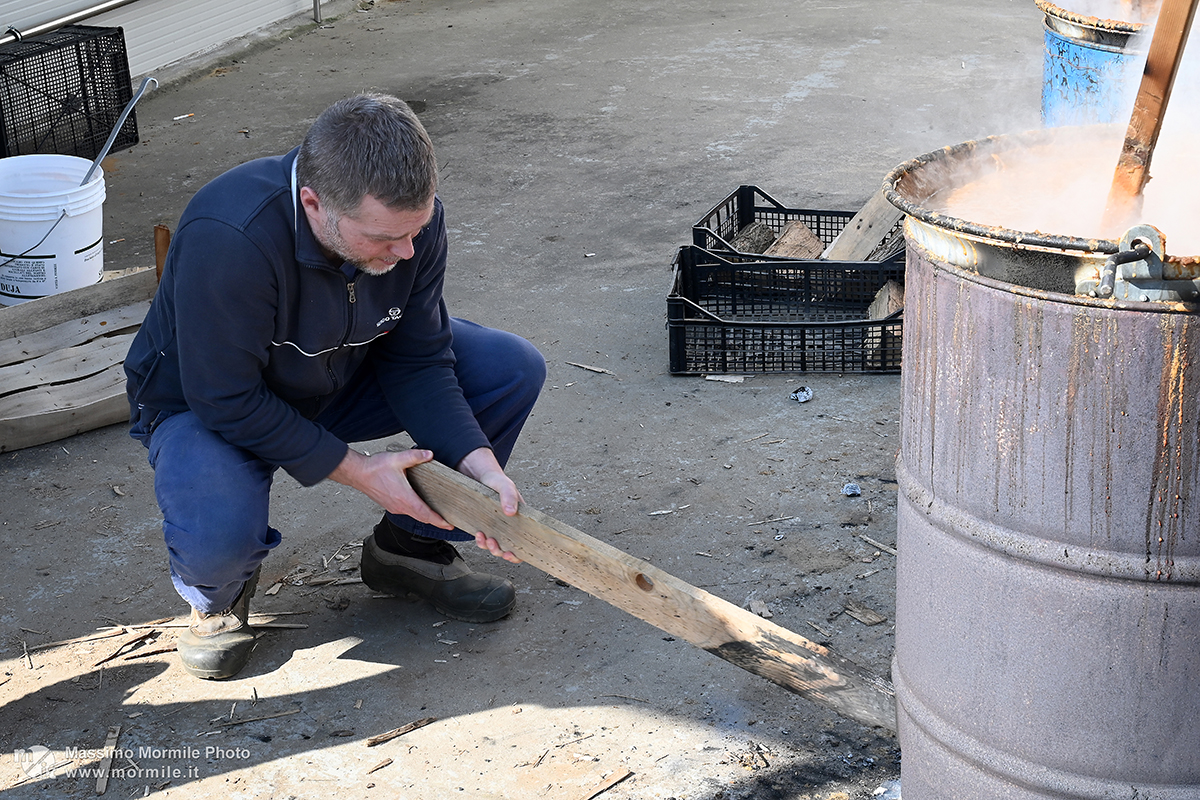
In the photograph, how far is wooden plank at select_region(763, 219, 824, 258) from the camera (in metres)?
4.82

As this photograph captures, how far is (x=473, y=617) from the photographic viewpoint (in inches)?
121

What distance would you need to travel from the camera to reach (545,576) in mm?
3279

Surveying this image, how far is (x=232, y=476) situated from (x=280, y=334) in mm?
330

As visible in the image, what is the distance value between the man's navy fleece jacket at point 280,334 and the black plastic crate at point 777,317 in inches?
59.1

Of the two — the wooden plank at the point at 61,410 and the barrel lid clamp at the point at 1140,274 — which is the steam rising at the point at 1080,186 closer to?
the barrel lid clamp at the point at 1140,274

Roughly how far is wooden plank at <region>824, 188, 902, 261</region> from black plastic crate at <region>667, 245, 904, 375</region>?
12 cm

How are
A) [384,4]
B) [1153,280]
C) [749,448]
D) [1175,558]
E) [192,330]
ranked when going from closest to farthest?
[1153,280], [1175,558], [192,330], [749,448], [384,4]

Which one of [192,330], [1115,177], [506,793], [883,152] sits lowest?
[506,793]

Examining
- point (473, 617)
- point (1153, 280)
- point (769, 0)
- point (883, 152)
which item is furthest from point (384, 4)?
point (1153, 280)

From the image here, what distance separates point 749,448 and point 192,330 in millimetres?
1912

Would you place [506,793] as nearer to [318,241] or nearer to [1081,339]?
[318,241]

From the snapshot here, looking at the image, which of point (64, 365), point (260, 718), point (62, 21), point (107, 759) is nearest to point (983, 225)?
point (260, 718)

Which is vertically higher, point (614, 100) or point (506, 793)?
point (614, 100)

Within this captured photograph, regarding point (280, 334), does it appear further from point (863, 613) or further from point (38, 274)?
point (38, 274)
